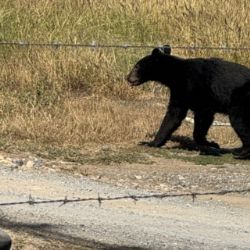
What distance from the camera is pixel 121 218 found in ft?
24.1

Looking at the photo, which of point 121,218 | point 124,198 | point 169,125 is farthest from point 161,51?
point 121,218

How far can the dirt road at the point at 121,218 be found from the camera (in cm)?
668

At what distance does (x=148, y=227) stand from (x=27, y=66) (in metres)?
8.69

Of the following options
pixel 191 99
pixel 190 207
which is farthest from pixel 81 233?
pixel 191 99

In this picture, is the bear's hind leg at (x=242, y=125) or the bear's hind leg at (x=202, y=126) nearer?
the bear's hind leg at (x=242, y=125)

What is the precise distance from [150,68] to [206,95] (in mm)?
1267

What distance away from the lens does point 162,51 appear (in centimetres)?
1276

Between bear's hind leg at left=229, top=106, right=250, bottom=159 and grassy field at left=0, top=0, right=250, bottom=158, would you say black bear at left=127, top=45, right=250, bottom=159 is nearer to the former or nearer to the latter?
bear's hind leg at left=229, top=106, right=250, bottom=159

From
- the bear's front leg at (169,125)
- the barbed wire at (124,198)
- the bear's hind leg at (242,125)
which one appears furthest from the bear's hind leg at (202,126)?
the barbed wire at (124,198)

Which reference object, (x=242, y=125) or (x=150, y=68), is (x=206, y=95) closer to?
(x=242, y=125)

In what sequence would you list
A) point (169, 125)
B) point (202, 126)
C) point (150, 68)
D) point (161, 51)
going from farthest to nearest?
point (161, 51)
point (150, 68)
point (169, 125)
point (202, 126)

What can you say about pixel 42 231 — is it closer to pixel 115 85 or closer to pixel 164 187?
pixel 164 187

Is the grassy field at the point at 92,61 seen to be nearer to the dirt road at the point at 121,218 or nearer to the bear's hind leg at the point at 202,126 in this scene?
the bear's hind leg at the point at 202,126

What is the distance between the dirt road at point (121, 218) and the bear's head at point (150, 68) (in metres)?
3.76
